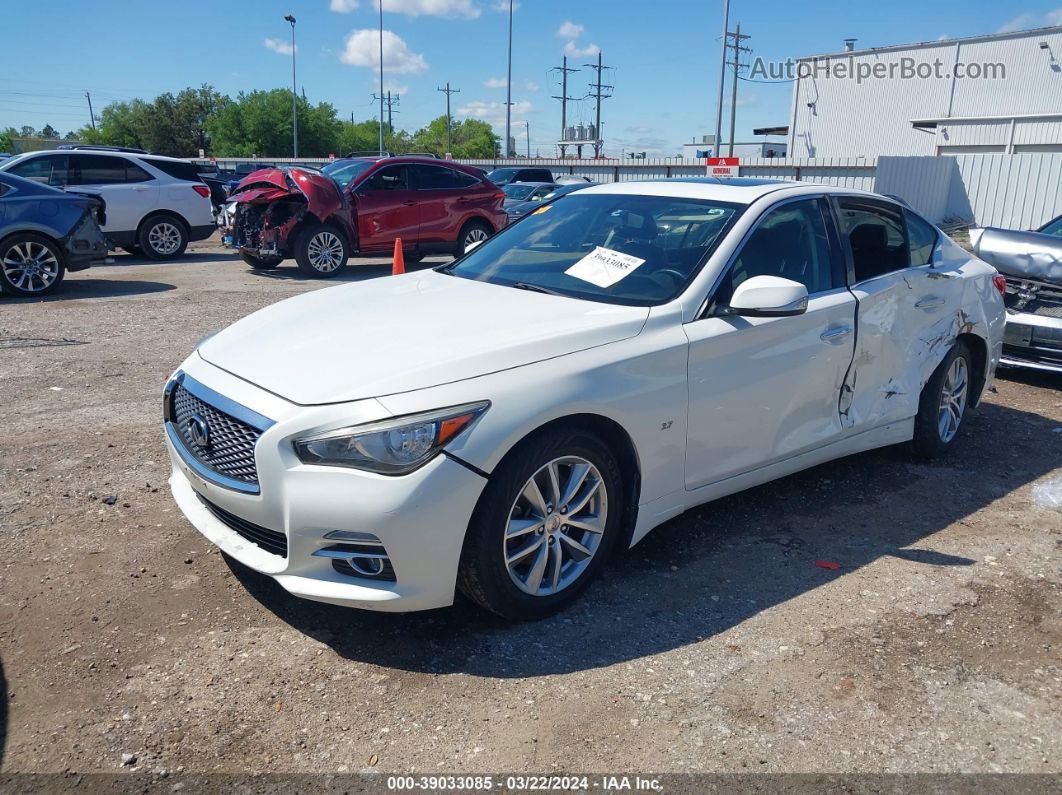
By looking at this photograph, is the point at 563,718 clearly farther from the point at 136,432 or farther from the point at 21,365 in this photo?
the point at 21,365

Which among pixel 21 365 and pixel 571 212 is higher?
pixel 571 212

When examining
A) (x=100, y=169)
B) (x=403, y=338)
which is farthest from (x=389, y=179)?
(x=403, y=338)

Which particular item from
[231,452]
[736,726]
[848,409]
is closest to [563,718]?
[736,726]

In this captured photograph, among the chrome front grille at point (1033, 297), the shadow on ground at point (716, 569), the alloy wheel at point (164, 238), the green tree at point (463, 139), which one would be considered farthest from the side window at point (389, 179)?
the green tree at point (463, 139)

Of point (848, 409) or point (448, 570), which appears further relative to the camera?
point (848, 409)

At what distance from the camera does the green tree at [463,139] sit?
A: 4252 inches

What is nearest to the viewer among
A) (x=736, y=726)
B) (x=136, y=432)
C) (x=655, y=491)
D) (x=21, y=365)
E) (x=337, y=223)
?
(x=736, y=726)

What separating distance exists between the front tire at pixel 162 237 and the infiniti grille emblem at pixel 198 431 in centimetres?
1247

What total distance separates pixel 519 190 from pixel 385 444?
19.5m

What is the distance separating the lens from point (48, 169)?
535 inches

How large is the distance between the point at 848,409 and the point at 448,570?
2.50 m

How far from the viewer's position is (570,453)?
10.8 ft

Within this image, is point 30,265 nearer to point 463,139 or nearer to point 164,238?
point 164,238

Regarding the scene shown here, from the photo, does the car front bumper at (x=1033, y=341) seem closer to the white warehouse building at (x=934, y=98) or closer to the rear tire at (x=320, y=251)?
the rear tire at (x=320, y=251)
